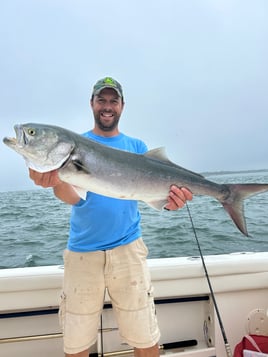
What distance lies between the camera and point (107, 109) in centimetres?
262

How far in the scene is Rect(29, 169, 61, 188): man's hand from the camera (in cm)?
206

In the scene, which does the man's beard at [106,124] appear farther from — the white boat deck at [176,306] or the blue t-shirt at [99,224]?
the white boat deck at [176,306]

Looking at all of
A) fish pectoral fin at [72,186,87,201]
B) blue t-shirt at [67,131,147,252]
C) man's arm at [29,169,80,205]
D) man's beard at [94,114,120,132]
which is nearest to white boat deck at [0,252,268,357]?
blue t-shirt at [67,131,147,252]

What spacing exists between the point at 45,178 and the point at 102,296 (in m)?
0.95

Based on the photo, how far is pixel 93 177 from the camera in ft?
6.90

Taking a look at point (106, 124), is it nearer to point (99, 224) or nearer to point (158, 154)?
point (158, 154)

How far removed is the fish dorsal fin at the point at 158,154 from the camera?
2398 mm

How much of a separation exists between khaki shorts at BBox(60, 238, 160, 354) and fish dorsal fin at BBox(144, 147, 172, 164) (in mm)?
676

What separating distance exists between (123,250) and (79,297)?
1.44ft

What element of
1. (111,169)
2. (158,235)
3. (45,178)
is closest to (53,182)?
(45,178)

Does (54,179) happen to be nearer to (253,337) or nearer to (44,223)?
(253,337)

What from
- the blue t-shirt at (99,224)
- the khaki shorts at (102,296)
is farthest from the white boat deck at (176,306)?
the blue t-shirt at (99,224)

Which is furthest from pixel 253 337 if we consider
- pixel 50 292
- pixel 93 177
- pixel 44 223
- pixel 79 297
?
pixel 44 223

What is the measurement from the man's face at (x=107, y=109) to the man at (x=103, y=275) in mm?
596
